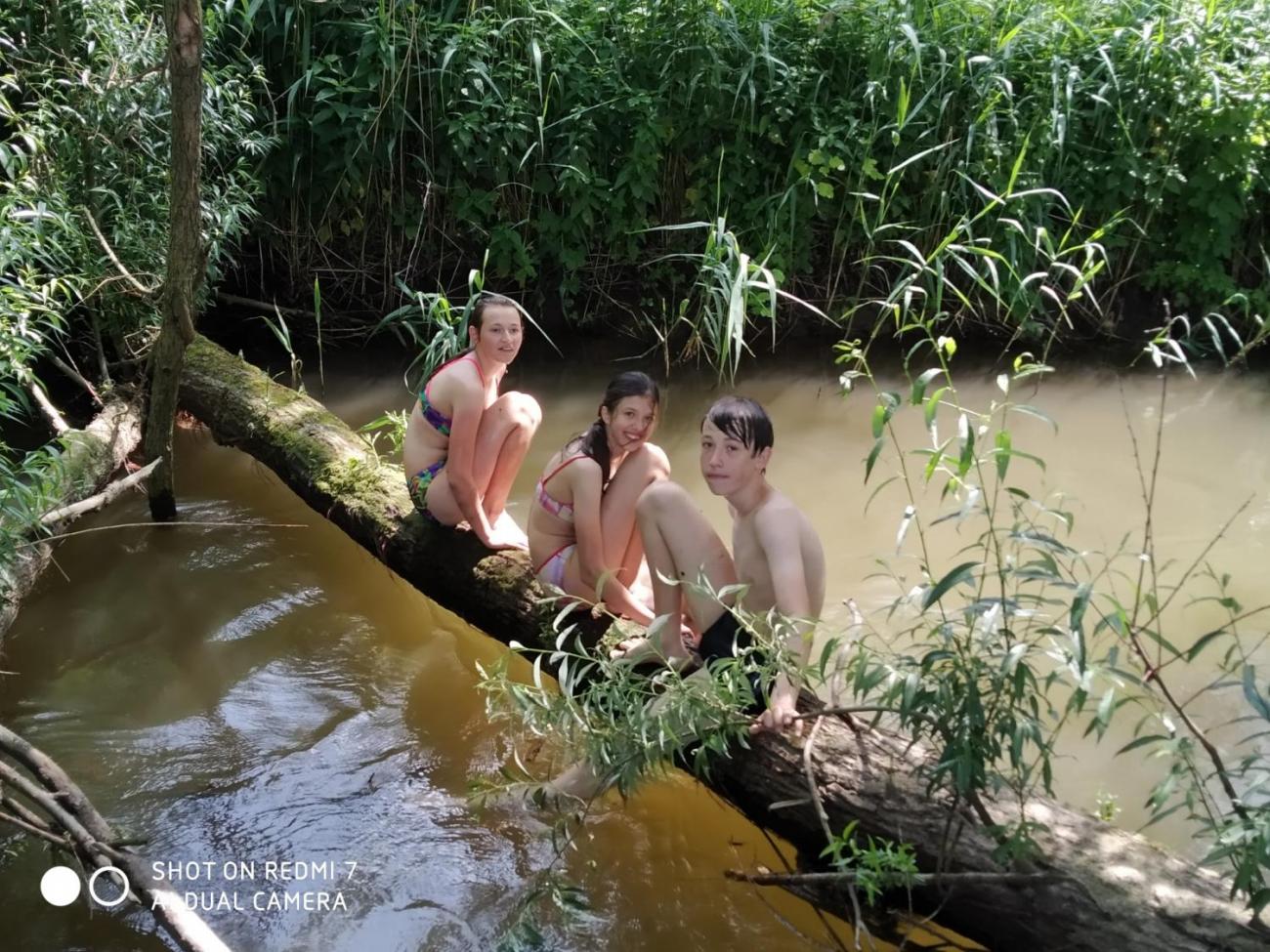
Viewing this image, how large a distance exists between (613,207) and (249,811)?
3980 millimetres

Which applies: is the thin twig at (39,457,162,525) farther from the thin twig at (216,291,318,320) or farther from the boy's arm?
the thin twig at (216,291,318,320)

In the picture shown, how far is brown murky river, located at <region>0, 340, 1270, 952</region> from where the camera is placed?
8.21 feet

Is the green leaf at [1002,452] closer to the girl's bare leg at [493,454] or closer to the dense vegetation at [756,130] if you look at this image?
the girl's bare leg at [493,454]

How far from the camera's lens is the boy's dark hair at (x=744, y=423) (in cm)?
249

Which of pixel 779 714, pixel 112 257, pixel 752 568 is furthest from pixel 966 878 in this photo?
pixel 112 257

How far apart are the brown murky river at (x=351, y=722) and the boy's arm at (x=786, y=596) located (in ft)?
0.61

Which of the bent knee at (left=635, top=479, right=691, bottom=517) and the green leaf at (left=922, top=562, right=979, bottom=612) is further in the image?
the bent knee at (left=635, top=479, right=691, bottom=517)

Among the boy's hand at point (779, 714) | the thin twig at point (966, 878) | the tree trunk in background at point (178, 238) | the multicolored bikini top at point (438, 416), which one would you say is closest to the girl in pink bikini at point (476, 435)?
the multicolored bikini top at point (438, 416)

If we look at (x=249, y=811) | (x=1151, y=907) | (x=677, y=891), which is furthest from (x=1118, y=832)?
(x=249, y=811)

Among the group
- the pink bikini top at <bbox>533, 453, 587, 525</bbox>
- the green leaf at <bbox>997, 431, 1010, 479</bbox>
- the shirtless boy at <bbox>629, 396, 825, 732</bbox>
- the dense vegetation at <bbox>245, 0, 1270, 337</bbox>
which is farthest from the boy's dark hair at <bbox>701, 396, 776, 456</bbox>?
the dense vegetation at <bbox>245, 0, 1270, 337</bbox>

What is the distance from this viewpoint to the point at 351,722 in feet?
10.4

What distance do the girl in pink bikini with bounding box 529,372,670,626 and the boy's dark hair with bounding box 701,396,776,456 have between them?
37 cm

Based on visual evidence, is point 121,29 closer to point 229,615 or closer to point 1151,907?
point 229,615

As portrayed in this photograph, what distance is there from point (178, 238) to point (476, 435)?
3.86ft
